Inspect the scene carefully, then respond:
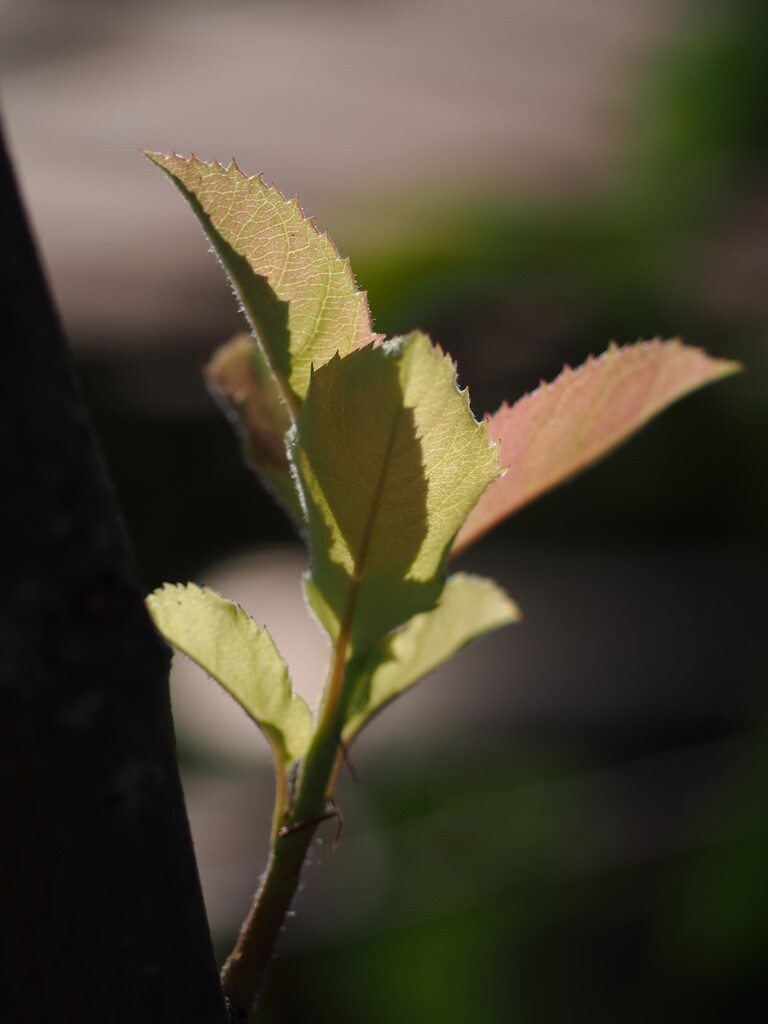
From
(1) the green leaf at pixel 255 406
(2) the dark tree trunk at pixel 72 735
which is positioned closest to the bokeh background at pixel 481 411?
(1) the green leaf at pixel 255 406

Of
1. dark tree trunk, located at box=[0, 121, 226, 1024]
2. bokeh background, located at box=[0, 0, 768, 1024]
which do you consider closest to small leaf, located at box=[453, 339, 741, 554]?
dark tree trunk, located at box=[0, 121, 226, 1024]

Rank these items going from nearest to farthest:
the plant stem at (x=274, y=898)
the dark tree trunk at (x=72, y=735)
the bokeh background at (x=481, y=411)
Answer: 1. the dark tree trunk at (x=72, y=735)
2. the plant stem at (x=274, y=898)
3. the bokeh background at (x=481, y=411)

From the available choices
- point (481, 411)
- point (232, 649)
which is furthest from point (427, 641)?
point (481, 411)

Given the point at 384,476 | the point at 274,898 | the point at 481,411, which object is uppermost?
the point at 384,476

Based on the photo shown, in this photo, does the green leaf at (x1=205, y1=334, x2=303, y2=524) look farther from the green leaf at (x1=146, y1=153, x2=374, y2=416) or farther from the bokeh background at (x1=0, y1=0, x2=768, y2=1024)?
the bokeh background at (x1=0, y1=0, x2=768, y2=1024)

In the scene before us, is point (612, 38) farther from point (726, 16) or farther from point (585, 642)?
point (585, 642)

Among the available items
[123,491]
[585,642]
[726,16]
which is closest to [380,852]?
[585,642]

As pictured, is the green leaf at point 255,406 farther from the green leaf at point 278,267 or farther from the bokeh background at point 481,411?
the bokeh background at point 481,411

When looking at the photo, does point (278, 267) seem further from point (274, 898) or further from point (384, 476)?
point (274, 898)
